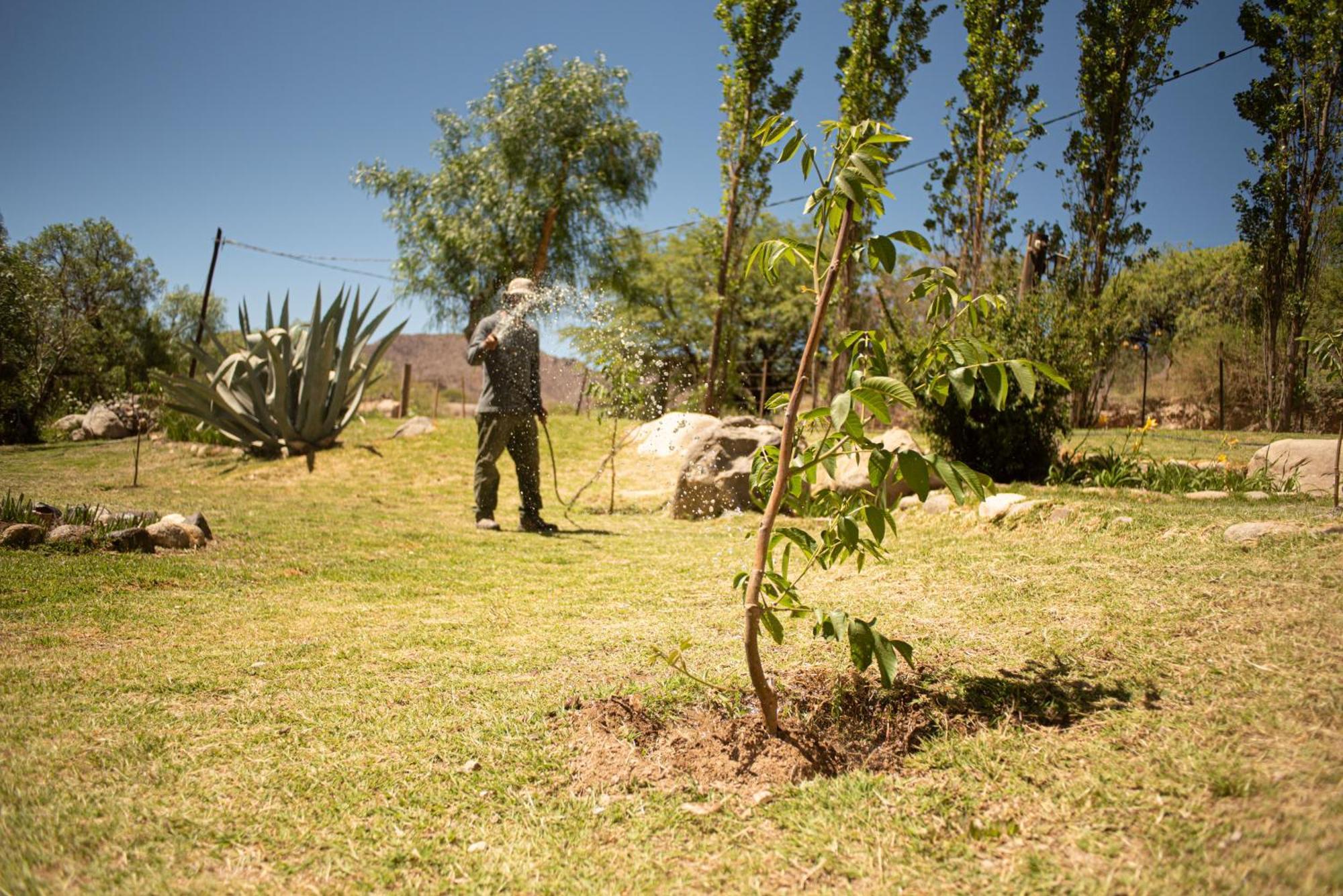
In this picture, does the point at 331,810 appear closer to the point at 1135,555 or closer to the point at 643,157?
the point at 1135,555

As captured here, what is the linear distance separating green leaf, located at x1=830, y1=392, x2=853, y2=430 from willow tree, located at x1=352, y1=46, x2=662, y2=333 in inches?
739

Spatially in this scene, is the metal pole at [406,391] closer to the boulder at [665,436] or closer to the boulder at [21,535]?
the boulder at [665,436]

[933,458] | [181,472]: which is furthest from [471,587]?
[181,472]

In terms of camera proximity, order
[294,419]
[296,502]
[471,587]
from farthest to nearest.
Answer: [294,419] < [296,502] < [471,587]

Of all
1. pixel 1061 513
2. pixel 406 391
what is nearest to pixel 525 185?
pixel 406 391

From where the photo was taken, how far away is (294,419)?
9.85 m

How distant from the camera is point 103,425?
10211mm

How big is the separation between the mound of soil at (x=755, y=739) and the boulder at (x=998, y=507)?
9.69ft

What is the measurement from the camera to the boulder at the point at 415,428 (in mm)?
12430

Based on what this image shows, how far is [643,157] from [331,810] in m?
21.2

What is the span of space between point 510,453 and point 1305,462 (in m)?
A: 6.03

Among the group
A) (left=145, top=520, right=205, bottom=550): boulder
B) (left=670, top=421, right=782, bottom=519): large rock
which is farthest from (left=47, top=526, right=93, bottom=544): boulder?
(left=670, top=421, right=782, bottom=519): large rock

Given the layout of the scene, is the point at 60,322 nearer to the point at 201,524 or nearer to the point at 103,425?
the point at 201,524

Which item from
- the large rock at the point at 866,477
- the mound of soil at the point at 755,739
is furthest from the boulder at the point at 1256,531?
the large rock at the point at 866,477
